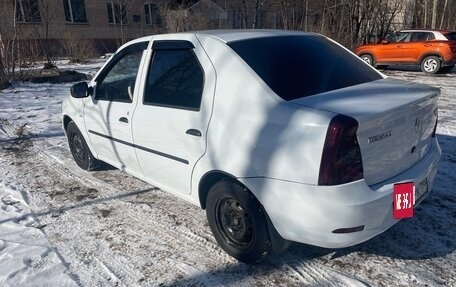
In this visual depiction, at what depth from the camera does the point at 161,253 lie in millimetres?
3012

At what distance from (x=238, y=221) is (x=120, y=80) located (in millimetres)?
2127

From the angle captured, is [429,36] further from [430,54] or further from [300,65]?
[300,65]

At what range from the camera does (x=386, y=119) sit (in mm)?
2258

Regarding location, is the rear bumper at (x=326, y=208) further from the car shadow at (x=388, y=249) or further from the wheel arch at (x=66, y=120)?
the wheel arch at (x=66, y=120)

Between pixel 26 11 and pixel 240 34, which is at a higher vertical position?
pixel 26 11

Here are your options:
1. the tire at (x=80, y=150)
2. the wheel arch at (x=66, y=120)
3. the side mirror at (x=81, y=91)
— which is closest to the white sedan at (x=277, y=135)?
the side mirror at (x=81, y=91)

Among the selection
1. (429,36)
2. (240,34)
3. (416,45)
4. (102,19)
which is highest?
(102,19)

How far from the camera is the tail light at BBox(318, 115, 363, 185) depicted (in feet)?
6.87

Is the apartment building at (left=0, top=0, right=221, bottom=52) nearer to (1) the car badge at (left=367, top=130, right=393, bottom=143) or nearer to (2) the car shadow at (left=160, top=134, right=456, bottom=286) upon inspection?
(2) the car shadow at (left=160, top=134, right=456, bottom=286)

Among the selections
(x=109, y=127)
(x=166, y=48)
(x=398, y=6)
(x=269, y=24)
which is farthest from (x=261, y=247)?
(x=269, y=24)

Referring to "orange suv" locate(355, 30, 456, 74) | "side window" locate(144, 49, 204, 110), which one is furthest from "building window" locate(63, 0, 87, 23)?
"side window" locate(144, 49, 204, 110)

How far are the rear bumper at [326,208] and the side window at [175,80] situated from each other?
2.96 feet

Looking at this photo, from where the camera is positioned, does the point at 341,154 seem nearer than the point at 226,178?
Yes

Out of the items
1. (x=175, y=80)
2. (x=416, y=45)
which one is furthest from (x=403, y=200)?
(x=416, y=45)
